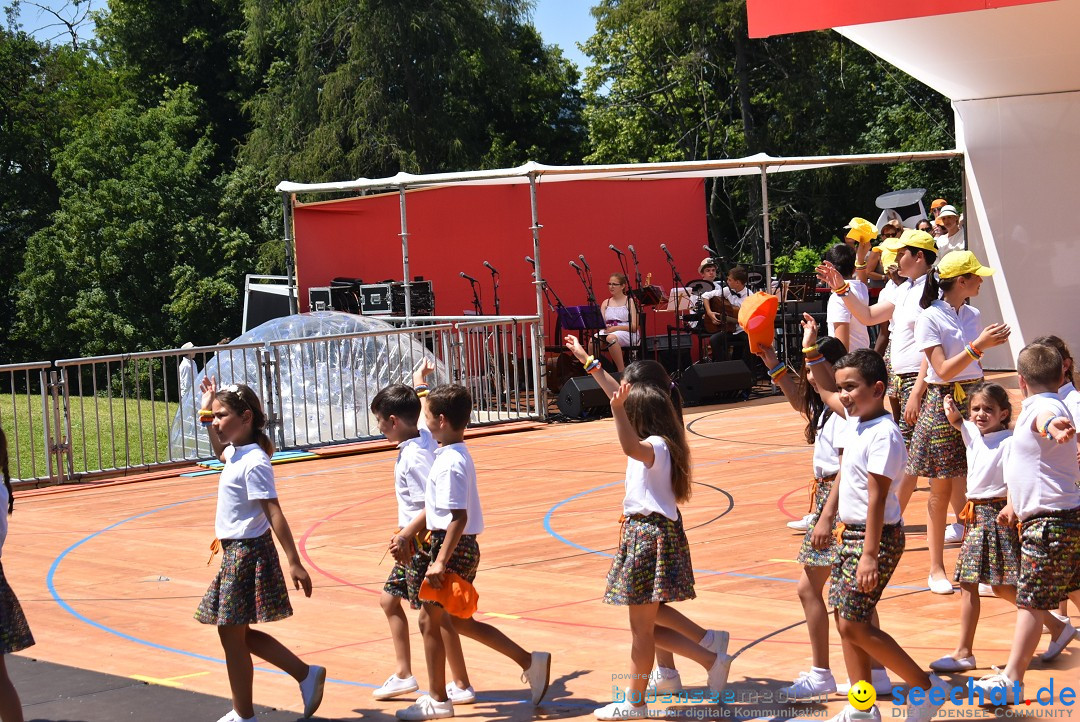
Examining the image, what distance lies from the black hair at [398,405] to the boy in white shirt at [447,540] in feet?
0.61

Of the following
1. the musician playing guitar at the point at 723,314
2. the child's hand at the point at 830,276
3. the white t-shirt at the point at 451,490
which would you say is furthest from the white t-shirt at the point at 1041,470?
the musician playing guitar at the point at 723,314

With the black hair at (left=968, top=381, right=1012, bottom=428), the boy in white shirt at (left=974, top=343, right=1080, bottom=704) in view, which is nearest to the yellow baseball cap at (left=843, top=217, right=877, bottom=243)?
the black hair at (left=968, top=381, right=1012, bottom=428)

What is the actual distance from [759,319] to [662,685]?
163cm

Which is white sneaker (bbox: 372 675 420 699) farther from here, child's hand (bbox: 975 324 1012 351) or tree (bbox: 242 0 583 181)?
tree (bbox: 242 0 583 181)

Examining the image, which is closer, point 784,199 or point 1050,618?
point 1050,618

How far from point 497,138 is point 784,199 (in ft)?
27.3

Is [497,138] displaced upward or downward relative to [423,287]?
upward

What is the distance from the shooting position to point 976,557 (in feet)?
17.0

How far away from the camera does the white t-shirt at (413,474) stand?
5.40 metres

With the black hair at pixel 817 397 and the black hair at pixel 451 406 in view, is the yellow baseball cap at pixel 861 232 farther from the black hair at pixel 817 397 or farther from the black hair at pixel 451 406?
the black hair at pixel 451 406

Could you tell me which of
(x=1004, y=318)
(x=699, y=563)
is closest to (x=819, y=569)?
(x=699, y=563)

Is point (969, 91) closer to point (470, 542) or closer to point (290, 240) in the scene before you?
point (290, 240)

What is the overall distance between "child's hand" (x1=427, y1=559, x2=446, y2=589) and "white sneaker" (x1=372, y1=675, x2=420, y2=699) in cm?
67

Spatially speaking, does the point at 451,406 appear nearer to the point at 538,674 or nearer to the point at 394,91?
the point at 538,674
